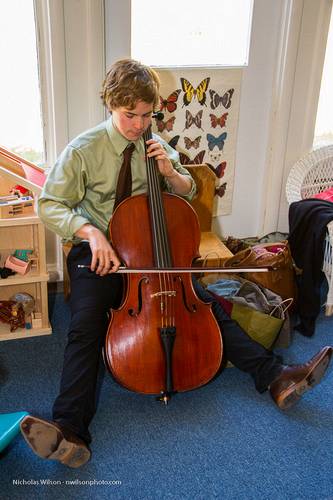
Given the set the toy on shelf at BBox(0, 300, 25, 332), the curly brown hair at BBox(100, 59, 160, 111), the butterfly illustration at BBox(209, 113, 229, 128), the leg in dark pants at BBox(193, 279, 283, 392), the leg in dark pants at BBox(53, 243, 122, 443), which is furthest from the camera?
the butterfly illustration at BBox(209, 113, 229, 128)

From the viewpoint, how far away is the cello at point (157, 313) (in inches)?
61.0

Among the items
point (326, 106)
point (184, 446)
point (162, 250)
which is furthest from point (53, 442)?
point (326, 106)

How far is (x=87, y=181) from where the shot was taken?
1.73 m

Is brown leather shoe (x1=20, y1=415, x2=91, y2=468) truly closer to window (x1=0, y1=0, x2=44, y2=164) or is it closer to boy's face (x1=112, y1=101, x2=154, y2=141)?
boy's face (x1=112, y1=101, x2=154, y2=141)

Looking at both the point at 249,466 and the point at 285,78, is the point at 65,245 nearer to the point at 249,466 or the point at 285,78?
the point at 249,466

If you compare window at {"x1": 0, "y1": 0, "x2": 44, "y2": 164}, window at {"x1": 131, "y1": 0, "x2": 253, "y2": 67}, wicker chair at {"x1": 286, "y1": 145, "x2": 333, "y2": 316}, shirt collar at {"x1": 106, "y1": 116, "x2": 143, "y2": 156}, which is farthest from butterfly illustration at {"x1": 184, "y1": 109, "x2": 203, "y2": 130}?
shirt collar at {"x1": 106, "y1": 116, "x2": 143, "y2": 156}

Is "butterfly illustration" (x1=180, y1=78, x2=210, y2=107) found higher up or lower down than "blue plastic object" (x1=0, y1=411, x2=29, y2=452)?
higher up

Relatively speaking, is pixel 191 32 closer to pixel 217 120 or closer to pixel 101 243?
pixel 217 120

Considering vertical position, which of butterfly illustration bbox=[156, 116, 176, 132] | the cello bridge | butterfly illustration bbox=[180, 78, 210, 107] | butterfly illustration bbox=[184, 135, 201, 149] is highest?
butterfly illustration bbox=[180, 78, 210, 107]

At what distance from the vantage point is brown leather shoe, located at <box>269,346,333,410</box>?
5.40ft

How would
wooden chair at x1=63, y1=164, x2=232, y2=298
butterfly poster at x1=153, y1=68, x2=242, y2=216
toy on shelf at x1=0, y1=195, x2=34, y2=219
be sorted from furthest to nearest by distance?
butterfly poster at x1=153, y1=68, x2=242, y2=216 → wooden chair at x1=63, y1=164, x2=232, y2=298 → toy on shelf at x1=0, y1=195, x2=34, y2=219

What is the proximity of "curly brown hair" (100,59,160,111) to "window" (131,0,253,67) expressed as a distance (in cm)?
79

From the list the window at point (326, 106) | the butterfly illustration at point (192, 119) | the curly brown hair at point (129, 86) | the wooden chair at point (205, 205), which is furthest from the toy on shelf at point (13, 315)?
the window at point (326, 106)

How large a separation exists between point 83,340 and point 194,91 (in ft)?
4.80
